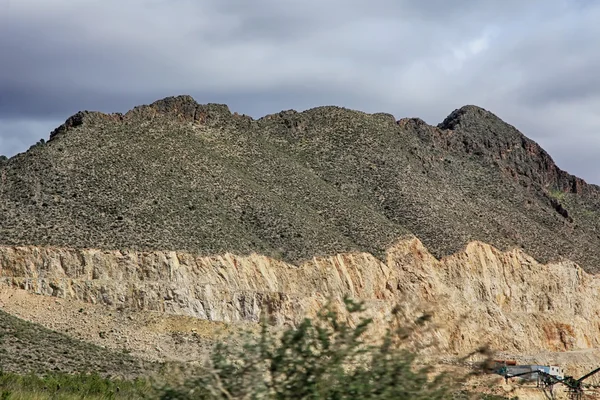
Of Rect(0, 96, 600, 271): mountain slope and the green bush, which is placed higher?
Rect(0, 96, 600, 271): mountain slope

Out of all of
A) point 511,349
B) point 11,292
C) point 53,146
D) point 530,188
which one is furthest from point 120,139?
point 530,188

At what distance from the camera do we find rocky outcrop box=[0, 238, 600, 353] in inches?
2110

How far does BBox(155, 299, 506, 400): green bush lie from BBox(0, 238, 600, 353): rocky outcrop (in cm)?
1972

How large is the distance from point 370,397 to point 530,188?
9674 cm

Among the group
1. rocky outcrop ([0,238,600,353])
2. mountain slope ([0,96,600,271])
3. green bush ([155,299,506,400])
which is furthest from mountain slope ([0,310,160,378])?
green bush ([155,299,506,400])

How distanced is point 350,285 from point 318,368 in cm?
5616

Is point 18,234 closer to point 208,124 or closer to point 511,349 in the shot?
point 208,124

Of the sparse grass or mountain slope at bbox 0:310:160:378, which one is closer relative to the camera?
the sparse grass

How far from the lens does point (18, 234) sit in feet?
180

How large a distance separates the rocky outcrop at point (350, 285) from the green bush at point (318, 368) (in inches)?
777

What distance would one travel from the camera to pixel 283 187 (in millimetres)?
77188

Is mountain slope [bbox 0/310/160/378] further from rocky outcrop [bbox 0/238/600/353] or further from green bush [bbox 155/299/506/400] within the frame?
green bush [bbox 155/299/506/400]

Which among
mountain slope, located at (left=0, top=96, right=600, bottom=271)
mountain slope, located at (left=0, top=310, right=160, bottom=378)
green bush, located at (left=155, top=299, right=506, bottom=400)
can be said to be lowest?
mountain slope, located at (left=0, top=310, right=160, bottom=378)

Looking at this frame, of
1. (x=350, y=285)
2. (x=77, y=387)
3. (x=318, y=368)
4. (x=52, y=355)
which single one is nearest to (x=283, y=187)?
(x=350, y=285)
